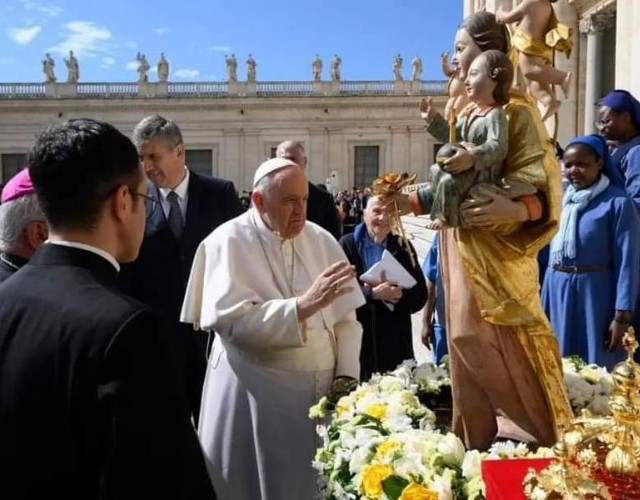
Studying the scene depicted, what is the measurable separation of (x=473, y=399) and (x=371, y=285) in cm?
143

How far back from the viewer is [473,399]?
2480 mm

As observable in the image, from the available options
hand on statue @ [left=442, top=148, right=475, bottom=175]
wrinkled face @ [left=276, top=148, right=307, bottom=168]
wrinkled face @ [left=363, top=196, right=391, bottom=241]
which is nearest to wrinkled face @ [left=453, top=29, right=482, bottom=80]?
hand on statue @ [left=442, top=148, right=475, bottom=175]

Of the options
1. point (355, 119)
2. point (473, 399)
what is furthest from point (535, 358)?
point (355, 119)

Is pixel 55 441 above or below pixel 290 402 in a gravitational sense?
above

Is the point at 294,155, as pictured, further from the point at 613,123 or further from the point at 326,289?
the point at 326,289

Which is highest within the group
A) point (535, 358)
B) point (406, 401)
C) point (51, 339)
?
point (51, 339)

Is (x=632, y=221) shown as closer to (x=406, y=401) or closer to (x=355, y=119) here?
(x=406, y=401)

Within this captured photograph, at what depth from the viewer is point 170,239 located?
13.1 feet

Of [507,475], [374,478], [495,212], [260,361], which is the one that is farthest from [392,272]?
[507,475]

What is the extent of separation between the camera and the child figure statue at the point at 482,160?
7.11 feet

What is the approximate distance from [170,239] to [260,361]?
141 centimetres

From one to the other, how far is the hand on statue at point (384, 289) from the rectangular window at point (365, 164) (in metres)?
38.8

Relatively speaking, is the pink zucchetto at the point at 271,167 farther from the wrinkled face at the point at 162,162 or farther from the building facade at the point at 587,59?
the building facade at the point at 587,59

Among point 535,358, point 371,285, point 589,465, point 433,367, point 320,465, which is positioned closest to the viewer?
point 589,465
